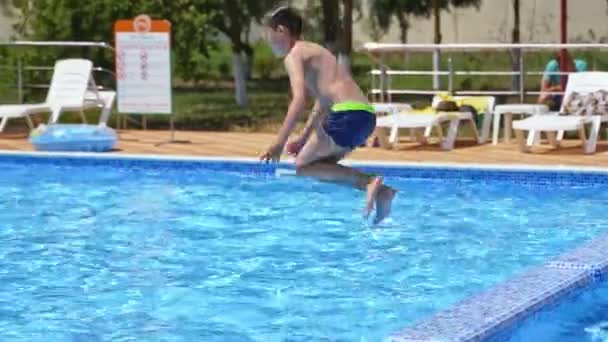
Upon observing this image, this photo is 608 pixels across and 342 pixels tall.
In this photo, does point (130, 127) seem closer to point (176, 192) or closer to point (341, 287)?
point (176, 192)

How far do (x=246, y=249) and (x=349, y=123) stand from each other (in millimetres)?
1805

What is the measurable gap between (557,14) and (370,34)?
319 centimetres

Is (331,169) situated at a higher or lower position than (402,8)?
lower

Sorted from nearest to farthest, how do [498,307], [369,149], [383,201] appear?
[498,307] < [383,201] < [369,149]

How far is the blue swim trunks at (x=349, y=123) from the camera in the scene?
8133 millimetres

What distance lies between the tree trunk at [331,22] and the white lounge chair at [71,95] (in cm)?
653

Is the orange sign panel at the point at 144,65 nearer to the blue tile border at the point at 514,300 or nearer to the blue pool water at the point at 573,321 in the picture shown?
the blue tile border at the point at 514,300

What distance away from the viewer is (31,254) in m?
9.46

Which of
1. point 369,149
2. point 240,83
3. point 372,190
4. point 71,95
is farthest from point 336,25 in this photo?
point 372,190

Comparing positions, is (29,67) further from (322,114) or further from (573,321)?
(573,321)

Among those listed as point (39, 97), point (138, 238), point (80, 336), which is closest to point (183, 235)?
point (138, 238)

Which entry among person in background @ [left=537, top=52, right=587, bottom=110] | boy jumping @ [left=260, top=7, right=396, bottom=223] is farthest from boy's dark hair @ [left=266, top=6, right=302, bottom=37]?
person in background @ [left=537, top=52, right=587, bottom=110]

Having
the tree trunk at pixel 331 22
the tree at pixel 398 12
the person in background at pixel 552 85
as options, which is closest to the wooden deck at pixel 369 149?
the person in background at pixel 552 85

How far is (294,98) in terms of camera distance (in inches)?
309
